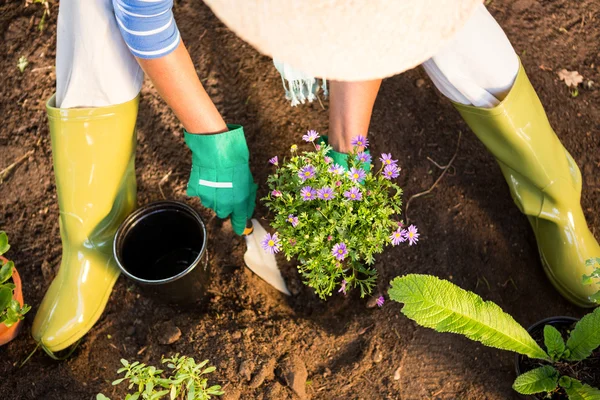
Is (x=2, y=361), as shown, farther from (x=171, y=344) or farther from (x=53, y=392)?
(x=171, y=344)

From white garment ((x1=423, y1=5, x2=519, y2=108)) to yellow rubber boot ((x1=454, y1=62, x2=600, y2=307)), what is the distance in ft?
0.15

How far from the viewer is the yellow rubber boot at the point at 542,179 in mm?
2121

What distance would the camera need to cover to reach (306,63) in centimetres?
92

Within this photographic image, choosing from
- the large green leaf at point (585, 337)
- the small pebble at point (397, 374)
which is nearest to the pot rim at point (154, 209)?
the small pebble at point (397, 374)

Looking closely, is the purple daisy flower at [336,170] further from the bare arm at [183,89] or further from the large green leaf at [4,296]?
the large green leaf at [4,296]

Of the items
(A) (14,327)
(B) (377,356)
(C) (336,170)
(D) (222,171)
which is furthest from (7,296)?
(B) (377,356)

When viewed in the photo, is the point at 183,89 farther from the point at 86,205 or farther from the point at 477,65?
the point at 477,65

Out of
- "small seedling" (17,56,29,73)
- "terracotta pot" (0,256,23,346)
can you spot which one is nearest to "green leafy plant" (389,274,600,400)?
"terracotta pot" (0,256,23,346)

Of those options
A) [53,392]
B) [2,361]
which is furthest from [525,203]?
[2,361]

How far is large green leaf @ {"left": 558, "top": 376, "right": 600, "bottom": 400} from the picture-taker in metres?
1.84

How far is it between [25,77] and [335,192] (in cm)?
178

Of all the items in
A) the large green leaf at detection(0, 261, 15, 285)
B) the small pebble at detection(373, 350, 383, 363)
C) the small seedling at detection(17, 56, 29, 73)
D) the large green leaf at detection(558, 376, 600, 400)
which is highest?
the small seedling at detection(17, 56, 29, 73)

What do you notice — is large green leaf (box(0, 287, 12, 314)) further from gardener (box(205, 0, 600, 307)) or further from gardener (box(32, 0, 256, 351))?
gardener (box(205, 0, 600, 307))

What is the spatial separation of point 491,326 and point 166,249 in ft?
4.12
